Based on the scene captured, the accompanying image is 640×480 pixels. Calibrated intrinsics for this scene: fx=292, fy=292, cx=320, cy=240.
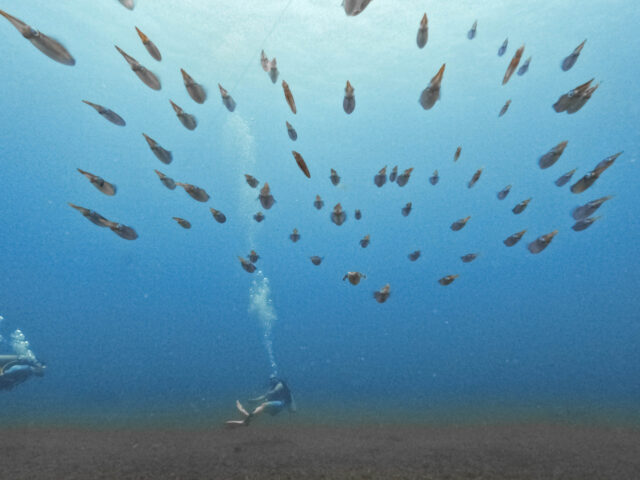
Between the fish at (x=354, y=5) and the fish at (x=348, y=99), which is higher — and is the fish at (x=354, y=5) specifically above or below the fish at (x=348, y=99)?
below

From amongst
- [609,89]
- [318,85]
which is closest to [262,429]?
[318,85]

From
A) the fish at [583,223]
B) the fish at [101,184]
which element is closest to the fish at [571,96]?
the fish at [583,223]

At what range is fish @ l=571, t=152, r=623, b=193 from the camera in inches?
177

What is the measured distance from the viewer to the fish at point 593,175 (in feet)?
14.8

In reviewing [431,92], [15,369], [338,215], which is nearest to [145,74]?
[338,215]

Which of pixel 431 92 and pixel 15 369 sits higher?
pixel 431 92

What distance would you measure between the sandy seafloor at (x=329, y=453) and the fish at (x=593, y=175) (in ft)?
17.8

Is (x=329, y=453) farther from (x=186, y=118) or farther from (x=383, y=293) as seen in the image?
(x=186, y=118)

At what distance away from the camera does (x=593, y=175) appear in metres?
4.57

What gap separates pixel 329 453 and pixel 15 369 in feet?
37.8

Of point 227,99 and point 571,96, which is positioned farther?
point 227,99

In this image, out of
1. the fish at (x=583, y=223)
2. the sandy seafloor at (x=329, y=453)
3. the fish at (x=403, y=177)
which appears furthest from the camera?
the fish at (x=403, y=177)

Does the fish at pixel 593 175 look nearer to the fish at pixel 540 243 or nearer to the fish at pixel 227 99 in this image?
the fish at pixel 540 243

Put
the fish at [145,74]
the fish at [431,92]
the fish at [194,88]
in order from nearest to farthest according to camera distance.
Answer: the fish at [431,92] → the fish at [145,74] → the fish at [194,88]
